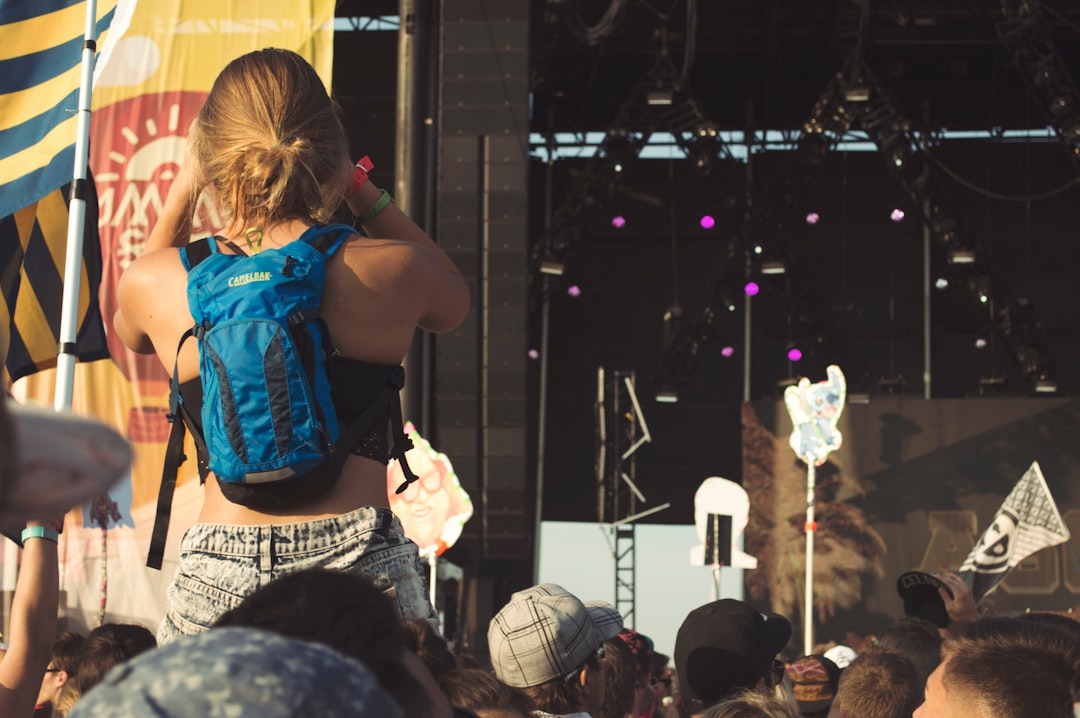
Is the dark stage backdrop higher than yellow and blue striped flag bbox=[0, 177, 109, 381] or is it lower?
lower

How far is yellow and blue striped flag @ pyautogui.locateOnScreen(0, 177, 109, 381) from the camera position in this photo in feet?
10.8

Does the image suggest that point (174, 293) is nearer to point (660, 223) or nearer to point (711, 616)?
point (711, 616)

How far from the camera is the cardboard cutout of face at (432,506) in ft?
30.5

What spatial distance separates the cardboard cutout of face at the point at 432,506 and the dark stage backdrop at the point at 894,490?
1004 centimetres

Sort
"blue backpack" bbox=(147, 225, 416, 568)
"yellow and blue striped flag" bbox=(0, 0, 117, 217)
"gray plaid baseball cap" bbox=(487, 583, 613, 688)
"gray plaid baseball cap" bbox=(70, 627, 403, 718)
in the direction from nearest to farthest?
"gray plaid baseball cap" bbox=(70, 627, 403, 718)
"blue backpack" bbox=(147, 225, 416, 568)
"gray plaid baseball cap" bbox=(487, 583, 613, 688)
"yellow and blue striped flag" bbox=(0, 0, 117, 217)

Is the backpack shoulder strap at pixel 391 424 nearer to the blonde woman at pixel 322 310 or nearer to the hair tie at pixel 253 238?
the blonde woman at pixel 322 310

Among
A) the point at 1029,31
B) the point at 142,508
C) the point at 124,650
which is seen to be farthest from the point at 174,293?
the point at 1029,31

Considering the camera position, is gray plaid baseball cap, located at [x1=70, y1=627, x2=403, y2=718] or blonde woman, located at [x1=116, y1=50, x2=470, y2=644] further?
blonde woman, located at [x1=116, y1=50, x2=470, y2=644]

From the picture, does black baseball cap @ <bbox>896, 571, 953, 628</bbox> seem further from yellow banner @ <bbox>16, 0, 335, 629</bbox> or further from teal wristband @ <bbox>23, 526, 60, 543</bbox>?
yellow banner @ <bbox>16, 0, 335, 629</bbox>

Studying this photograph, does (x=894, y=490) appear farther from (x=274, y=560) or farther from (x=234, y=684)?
(x=234, y=684)

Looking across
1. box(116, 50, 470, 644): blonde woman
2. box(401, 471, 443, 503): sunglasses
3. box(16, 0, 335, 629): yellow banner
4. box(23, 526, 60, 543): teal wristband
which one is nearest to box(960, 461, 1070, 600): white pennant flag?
box(401, 471, 443, 503): sunglasses

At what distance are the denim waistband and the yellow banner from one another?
556 centimetres

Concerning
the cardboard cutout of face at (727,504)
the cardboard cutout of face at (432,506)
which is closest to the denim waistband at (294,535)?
the cardboard cutout of face at (432,506)

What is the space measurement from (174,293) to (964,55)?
62.3 ft
